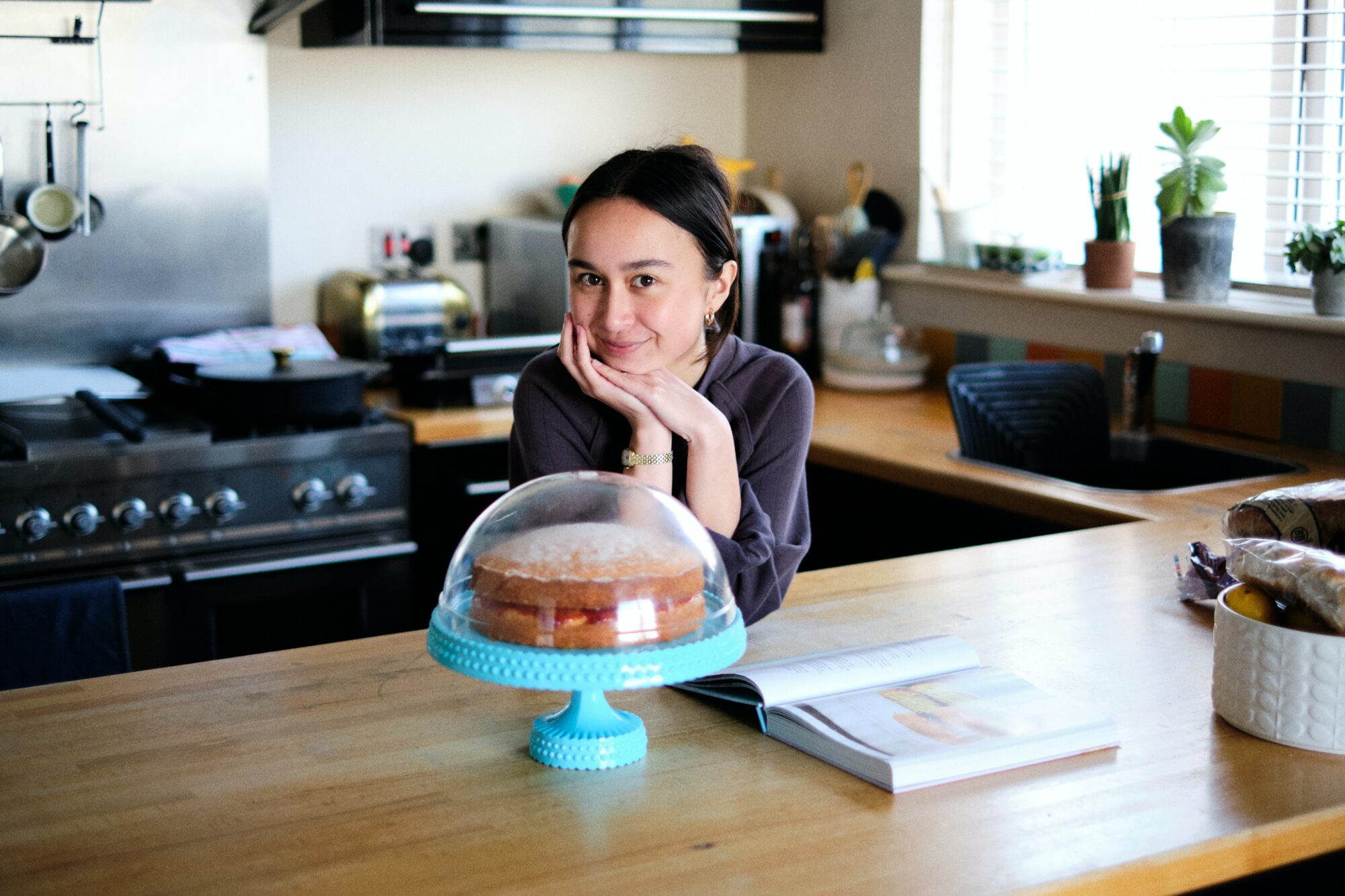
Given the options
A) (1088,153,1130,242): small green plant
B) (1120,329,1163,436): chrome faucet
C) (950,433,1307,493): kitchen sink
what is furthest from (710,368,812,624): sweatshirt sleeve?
(1088,153,1130,242): small green plant

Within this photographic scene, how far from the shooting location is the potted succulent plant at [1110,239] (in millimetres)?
2836

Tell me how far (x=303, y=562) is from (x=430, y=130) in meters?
1.25

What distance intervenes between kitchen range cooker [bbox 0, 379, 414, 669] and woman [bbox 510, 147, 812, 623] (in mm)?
1064

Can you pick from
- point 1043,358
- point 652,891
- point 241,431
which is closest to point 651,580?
point 652,891

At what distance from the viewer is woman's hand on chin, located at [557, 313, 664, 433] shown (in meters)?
1.56

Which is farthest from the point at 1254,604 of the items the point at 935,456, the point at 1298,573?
the point at 935,456

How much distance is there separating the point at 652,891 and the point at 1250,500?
97cm

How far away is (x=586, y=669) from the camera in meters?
1.08

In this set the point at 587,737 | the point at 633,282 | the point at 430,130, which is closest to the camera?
the point at 587,737

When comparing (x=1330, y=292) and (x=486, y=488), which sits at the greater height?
(x=1330, y=292)

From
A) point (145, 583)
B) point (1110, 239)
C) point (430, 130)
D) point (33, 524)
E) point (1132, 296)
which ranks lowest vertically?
point (145, 583)

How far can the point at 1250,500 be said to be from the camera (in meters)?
1.65

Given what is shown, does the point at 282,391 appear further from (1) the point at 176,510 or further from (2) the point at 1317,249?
(2) the point at 1317,249

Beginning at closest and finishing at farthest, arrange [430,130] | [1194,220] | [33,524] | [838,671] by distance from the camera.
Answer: [838,671], [33,524], [1194,220], [430,130]
